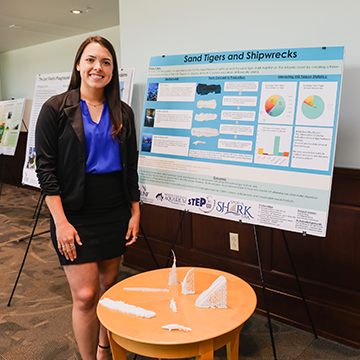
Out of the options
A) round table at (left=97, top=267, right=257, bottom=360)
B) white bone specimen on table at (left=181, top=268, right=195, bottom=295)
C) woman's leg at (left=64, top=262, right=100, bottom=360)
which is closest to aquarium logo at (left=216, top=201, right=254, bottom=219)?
round table at (left=97, top=267, right=257, bottom=360)

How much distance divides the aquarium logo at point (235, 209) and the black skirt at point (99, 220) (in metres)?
0.50

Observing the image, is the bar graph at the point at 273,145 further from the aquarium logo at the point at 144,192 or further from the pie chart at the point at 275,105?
the aquarium logo at the point at 144,192

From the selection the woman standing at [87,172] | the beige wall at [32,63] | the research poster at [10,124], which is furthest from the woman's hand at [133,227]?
the beige wall at [32,63]

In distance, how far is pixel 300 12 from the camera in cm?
200

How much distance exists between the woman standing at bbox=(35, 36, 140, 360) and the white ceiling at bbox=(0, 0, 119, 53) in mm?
2881

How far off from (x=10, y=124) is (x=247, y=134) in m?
4.62

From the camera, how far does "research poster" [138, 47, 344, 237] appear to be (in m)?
1.65

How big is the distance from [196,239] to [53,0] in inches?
122

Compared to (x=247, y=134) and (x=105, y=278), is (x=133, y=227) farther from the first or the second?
(x=247, y=134)

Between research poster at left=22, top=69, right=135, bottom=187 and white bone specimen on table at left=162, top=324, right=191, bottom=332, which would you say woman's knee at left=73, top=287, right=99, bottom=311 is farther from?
research poster at left=22, top=69, right=135, bottom=187

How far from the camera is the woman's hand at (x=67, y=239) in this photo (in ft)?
5.15

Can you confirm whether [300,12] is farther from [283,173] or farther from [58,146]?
[58,146]

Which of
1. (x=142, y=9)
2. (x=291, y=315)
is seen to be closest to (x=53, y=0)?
(x=142, y=9)

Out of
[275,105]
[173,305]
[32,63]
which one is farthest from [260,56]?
[32,63]
